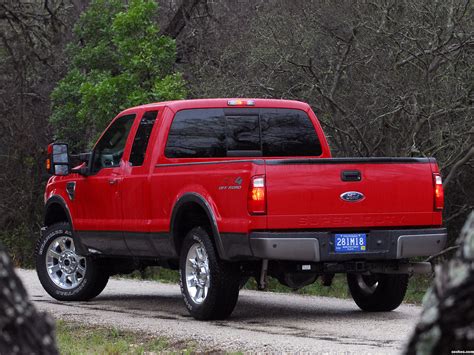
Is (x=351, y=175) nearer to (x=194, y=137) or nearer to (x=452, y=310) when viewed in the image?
(x=194, y=137)

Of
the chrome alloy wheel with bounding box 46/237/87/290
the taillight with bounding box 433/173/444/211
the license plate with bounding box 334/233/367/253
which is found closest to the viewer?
the license plate with bounding box 334/233/367/253

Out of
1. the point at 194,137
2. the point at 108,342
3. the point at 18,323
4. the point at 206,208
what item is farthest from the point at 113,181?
the point at 18,323

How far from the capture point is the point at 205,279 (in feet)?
34.5

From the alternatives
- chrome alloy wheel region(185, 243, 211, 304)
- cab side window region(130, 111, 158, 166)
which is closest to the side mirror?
cab side window region(130, 111, 158, 166)

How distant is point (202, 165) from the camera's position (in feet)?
34.4

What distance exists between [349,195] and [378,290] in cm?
174

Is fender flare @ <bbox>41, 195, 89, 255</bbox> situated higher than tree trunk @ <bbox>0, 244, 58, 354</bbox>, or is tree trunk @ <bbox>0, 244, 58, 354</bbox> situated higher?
tree trunk @ <bbox>0, 244, 58, 354</bbox>

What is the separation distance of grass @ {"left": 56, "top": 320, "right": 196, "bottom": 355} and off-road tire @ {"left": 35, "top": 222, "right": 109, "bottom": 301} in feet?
8.82

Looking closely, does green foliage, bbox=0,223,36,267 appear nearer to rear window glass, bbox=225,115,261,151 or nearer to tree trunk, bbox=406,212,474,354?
rear window glass, bbox=225,115,261,151

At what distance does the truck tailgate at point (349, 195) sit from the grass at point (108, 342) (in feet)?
5.14

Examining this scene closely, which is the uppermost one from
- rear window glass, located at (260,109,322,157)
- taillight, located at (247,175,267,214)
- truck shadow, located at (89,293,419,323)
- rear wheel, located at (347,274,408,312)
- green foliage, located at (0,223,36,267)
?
rear window glass, located at (260,109,322,157)

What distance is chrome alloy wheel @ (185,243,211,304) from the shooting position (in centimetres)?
1049

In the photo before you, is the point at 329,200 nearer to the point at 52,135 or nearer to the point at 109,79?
the point at 109,79

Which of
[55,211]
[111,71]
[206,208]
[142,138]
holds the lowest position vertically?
[55,211]
